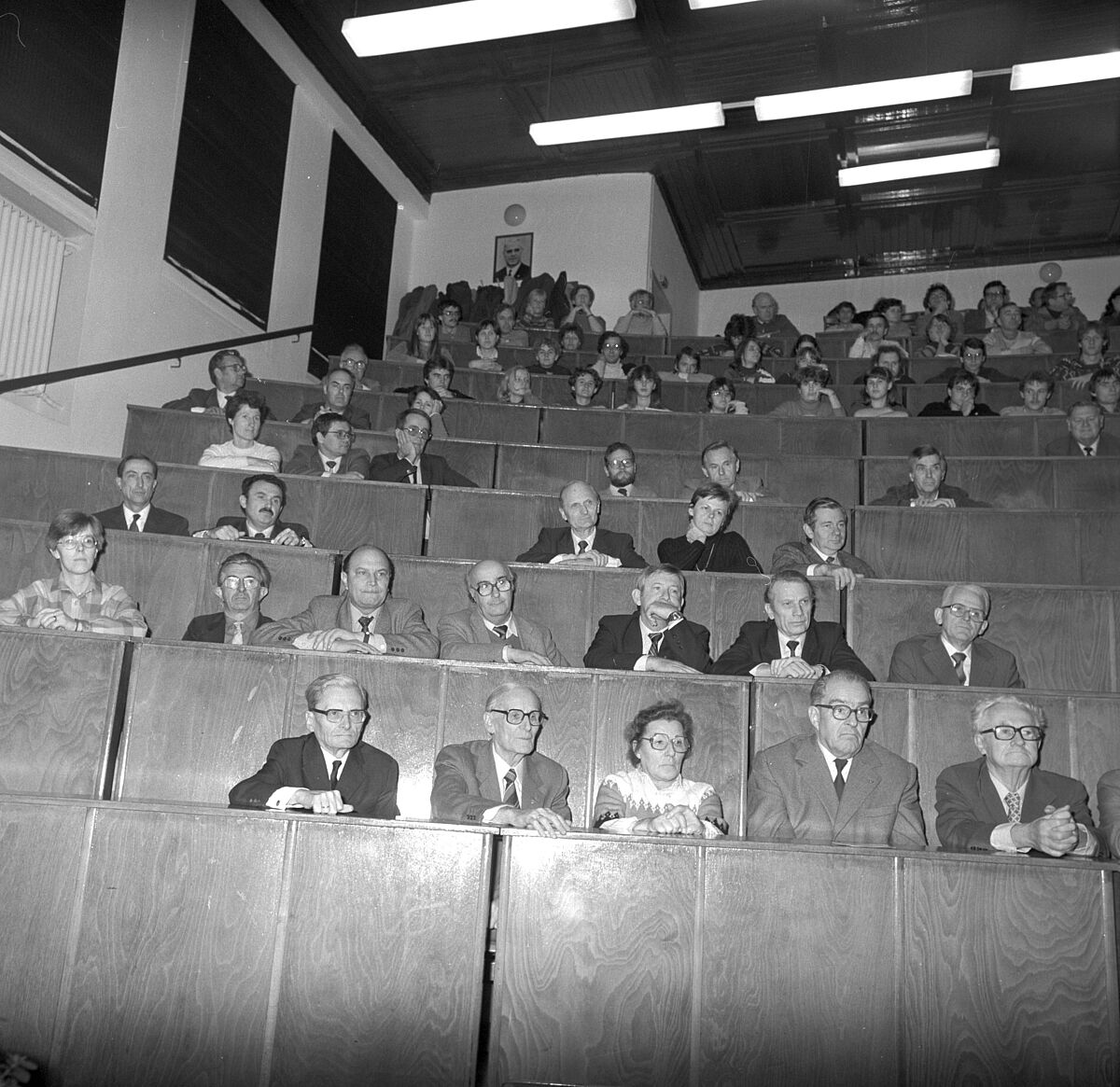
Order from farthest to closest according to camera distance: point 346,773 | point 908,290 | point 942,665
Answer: point 908,290 → point 942,665 → point 346,773

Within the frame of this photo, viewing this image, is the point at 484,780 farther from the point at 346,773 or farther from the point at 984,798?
the point at 984,798

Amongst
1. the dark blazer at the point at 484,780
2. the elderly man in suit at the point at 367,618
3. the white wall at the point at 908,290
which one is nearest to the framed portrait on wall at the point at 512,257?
the white wall at the point at 908,290

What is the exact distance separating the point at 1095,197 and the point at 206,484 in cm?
711

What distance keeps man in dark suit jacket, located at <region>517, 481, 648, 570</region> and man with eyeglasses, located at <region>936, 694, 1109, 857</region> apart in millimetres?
1407

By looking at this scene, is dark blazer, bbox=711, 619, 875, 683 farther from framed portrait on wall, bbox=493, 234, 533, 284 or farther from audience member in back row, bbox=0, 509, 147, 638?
framed portrait on wall, bbox=493, 234, 533, 284

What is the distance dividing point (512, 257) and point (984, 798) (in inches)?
271

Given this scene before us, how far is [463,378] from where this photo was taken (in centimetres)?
642

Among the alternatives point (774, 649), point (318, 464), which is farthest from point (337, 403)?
point (774, 649)

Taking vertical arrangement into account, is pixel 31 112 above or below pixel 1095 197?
below

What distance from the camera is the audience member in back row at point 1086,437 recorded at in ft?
14.9

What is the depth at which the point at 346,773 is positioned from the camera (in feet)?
8.48

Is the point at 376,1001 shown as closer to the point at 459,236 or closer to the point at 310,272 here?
the point at 310,272

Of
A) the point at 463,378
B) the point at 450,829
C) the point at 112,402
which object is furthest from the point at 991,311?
the point at 450,829

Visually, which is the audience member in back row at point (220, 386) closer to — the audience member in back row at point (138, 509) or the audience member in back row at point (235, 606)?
the audience member in back row at point (138, 509)
